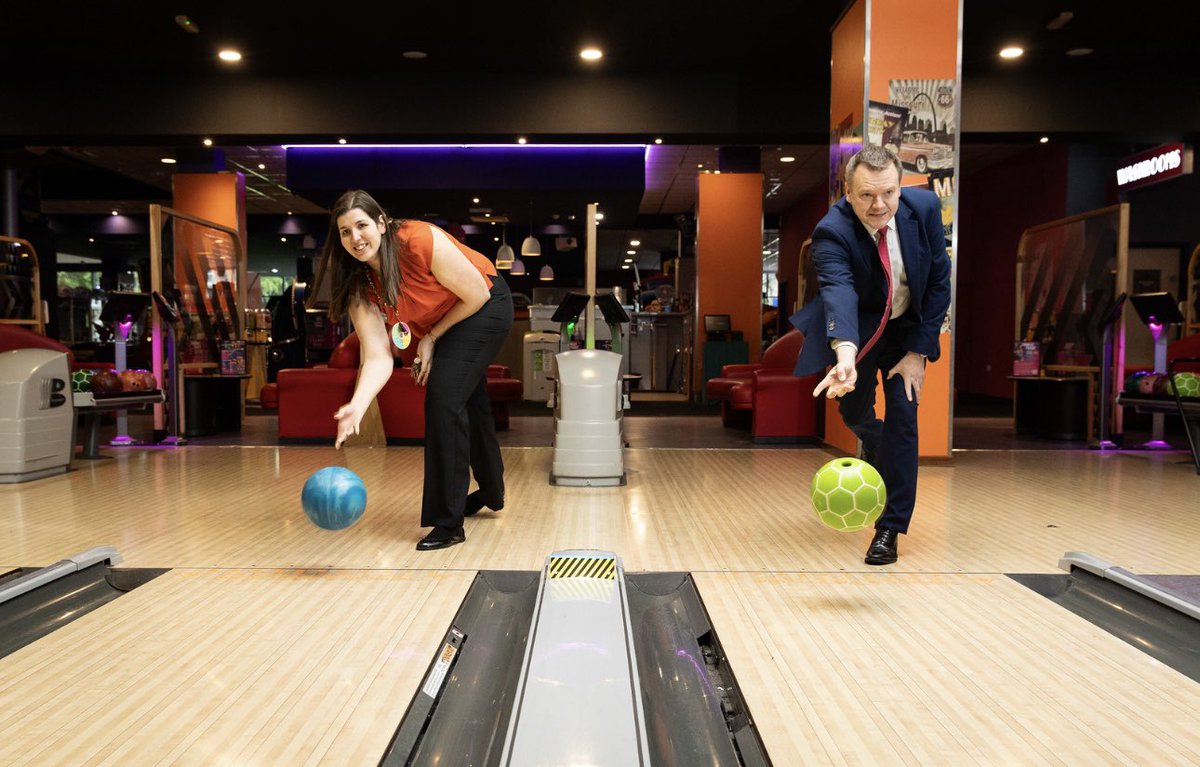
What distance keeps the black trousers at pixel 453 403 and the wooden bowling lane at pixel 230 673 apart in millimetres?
466

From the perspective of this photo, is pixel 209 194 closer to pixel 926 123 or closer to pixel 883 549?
pixel 926 123

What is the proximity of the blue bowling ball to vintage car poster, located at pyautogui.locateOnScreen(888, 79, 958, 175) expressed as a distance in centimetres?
391

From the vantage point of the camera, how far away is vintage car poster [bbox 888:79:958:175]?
16.8ft

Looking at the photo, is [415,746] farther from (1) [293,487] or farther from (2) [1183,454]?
(2) [1183,454]

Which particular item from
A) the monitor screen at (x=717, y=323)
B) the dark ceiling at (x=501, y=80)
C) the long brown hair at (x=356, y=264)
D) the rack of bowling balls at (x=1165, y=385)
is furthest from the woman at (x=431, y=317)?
the monitor screen at (x=717, y=323)

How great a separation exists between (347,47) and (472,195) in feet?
15.5

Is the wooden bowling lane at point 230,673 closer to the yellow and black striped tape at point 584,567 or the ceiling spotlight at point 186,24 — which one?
the yellow and black striped tape at point 584,567

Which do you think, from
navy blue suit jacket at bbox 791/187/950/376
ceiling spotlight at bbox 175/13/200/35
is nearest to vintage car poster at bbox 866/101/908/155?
navy blue suit jacket at bbox 791/187/950/376

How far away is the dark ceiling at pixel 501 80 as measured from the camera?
6.47 metres

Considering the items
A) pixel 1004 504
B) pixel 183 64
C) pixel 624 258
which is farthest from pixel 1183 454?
pixel 624 258

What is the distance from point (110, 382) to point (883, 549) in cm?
504

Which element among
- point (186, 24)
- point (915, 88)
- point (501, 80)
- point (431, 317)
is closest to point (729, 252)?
point (501, 80)

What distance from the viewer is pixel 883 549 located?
9.30 feet

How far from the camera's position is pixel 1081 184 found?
1033 centimetres
